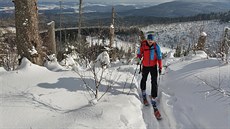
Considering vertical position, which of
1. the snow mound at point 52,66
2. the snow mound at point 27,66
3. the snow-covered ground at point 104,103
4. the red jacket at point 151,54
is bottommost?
the snow-covered ground at point 104,103

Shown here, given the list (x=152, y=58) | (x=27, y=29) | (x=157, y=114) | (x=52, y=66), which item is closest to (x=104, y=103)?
(x=157, y=114)

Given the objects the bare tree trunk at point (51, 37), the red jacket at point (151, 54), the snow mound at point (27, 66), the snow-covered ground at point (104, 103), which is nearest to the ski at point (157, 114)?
the snow-covered ground at point (104, 103)

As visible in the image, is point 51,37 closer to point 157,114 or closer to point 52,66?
point 52,66

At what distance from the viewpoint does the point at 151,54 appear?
565cm

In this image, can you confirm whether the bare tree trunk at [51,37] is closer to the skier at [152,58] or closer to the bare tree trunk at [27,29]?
the bare tree trunk at [27,29]

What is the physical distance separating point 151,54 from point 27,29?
3125 millimetres

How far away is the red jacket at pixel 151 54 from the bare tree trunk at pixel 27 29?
2.79 meters

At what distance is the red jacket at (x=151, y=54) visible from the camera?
5648 mm

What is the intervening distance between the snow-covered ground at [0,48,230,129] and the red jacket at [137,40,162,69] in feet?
2.79

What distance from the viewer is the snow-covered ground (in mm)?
3996

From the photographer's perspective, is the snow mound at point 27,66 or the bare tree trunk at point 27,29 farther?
the bare tree trunk at point 27,29

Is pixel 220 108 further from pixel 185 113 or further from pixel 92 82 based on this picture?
pixel 92 82

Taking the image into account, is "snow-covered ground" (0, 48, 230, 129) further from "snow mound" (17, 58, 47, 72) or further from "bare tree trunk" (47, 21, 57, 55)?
"bare tree trunk" (47, 21, 57, 55)

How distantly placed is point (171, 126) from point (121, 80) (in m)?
2.34
